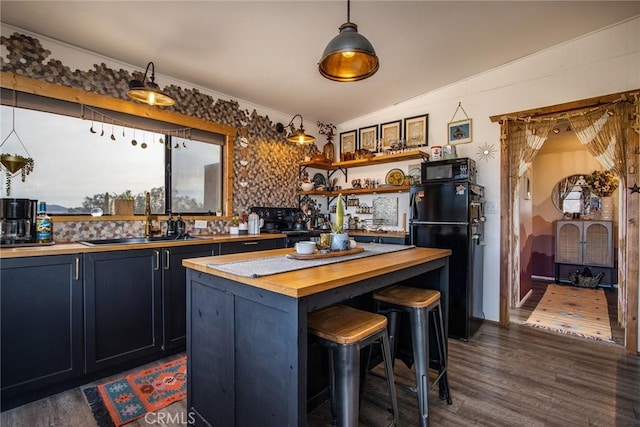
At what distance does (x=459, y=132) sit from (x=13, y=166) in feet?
14.2

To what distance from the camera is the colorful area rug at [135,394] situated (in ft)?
6.18

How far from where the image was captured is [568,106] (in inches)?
119

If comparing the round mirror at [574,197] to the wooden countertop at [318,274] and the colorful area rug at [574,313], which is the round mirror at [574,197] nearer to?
the colorful area rug at [574,313]

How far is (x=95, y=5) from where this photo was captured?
214 cm

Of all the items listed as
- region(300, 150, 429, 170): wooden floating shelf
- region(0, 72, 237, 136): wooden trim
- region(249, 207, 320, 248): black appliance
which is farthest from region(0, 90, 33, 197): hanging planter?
region(300, 150, 429, 170): wooden floating shelf

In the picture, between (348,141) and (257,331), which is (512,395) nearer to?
(257,331)

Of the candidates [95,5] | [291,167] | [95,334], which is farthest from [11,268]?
[291,167]

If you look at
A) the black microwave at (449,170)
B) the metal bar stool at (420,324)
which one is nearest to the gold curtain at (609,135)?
the black microwave at (449,170)

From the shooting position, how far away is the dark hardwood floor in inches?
72.1

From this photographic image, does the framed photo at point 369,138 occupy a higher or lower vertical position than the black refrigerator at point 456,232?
higher

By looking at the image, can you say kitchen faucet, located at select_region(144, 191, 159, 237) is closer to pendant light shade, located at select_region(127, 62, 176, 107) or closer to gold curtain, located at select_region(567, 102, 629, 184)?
pendant light shade, located at select_region(127, 62, 176, 107)

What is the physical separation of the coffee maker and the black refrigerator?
3374 millimetres

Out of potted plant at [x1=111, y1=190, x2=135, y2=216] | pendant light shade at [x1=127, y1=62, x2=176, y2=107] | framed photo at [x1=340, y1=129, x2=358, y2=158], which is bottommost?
potted plant at [x1=111, y1=190, x2=135, y2=216]

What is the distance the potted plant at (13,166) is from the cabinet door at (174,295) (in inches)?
48.8
